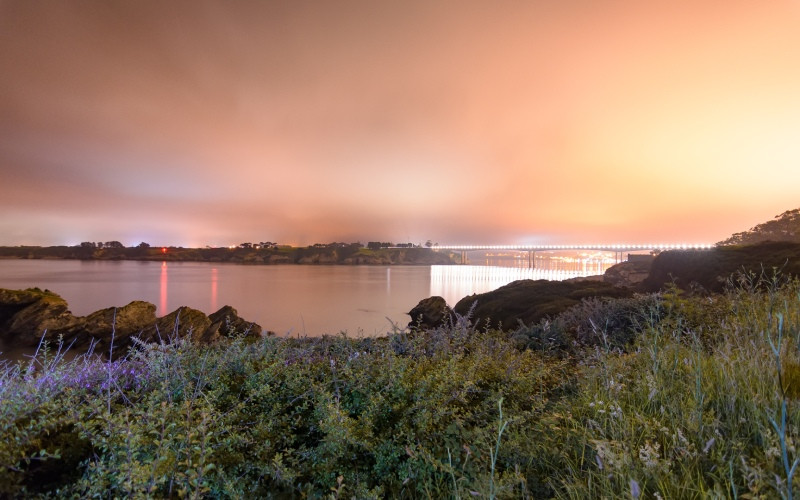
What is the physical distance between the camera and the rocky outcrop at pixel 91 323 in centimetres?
1359

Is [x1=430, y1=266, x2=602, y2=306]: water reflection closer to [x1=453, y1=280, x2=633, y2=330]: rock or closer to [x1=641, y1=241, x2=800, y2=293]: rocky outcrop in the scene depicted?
[x1=453, y1=280, x2=633, y2=330]: rock

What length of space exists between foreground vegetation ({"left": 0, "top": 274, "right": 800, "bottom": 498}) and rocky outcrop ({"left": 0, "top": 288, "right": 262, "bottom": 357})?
36.1 feet

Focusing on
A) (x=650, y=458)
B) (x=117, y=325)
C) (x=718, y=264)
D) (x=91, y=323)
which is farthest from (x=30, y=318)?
(x=718, y=264)

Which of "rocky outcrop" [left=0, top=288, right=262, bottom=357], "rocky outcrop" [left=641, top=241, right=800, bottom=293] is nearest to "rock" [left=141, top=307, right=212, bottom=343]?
"rocky outcrop" [left=0, top=288, right=262, bottom=357]

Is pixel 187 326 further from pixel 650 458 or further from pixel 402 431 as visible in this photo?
pixel 650 458

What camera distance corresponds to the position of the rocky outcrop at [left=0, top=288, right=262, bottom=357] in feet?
44.6

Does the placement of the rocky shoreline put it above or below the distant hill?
below

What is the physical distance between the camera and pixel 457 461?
2436 mm

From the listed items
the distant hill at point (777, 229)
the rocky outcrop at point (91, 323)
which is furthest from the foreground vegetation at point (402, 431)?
the distant hill at point (777, 229)

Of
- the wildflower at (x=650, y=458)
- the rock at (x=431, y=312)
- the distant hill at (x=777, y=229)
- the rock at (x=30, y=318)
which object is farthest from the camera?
the distant hill at (x=777, y=229)

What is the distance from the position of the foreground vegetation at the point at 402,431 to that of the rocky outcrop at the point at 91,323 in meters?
11.0

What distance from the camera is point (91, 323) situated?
14.7 meters

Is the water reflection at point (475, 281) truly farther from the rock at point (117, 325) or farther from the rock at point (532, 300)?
the rock at point (117, 325)

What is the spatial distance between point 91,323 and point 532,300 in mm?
17394
